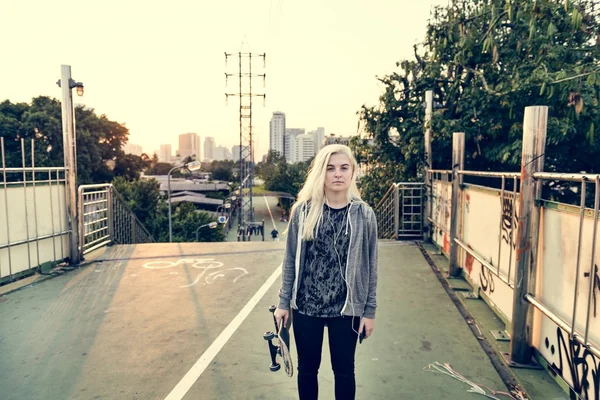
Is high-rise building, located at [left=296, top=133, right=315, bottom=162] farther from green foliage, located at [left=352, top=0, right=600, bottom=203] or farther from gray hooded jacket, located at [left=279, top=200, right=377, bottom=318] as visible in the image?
gray hooded jacket, located at [left=279, top=200, right=377, bottom=318]

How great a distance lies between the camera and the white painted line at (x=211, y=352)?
3.23 meters

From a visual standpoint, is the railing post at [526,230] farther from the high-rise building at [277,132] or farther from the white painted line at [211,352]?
the high-rise building at [277,132]

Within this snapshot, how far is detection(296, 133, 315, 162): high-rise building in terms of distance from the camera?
179 metres

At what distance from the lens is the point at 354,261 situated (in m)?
2.54

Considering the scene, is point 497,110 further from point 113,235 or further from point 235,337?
point 113,235

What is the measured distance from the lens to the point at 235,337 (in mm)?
4270

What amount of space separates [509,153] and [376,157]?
4.68 m

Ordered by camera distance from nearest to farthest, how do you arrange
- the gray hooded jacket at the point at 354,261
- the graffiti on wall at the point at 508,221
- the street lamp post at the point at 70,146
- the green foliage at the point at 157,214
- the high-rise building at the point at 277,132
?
the gray hooded jacket at the point at 354,261, the graffiti on wall at the point at 508,221, the street lamp post at the point at 70,146, the green foliage at the point at 157,214, the high-rise building at the point at 277,132

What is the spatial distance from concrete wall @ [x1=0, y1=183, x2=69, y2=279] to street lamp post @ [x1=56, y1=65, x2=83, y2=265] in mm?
110

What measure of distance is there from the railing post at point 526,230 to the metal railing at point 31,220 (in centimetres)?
589

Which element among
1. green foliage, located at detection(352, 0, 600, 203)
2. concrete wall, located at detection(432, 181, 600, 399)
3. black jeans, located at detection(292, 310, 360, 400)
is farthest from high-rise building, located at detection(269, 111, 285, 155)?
black jeans, located at detection(292, 310, 360, 400)

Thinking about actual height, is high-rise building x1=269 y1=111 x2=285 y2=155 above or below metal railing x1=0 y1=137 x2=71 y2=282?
above

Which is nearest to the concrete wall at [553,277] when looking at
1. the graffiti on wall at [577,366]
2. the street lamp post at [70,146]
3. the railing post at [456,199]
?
the graffiti on wall at [577,366]

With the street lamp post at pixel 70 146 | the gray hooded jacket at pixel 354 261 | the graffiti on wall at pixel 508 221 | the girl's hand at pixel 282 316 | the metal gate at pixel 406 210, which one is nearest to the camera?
the gray hooded jacket at pixel 354 261
